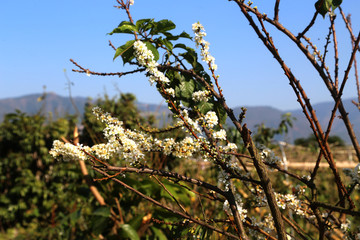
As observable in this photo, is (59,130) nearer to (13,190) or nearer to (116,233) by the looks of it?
(13,190)

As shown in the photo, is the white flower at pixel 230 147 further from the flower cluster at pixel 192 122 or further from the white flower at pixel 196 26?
the white flower at pixel 196 26

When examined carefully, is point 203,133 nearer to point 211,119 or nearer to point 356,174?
point 211,119

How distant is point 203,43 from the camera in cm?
130

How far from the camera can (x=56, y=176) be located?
6.20 metres

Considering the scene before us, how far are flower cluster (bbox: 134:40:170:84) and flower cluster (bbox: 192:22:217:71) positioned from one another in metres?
0.21

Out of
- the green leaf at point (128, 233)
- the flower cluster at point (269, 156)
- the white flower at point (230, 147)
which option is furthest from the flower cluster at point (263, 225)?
the green leaf at point (128, 233)

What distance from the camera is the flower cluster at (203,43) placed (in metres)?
1.28

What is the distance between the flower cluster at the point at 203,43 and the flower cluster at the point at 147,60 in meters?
0.21

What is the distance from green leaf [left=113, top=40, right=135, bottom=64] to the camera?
1188 mm

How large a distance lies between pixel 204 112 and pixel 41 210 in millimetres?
5830

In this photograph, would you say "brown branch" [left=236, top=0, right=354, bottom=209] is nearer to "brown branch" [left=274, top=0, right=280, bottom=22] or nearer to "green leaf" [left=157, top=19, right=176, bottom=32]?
"brown branch" [left=274, top=0, right=280, bottom=22]

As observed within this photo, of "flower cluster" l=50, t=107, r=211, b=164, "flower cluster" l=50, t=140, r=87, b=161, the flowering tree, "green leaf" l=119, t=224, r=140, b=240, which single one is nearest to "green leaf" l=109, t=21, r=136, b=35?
the flowering tree

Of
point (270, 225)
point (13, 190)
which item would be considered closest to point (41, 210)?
point (13, 190)

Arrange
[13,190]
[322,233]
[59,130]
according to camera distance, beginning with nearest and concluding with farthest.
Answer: [322,233], [13,190], [59,130]
